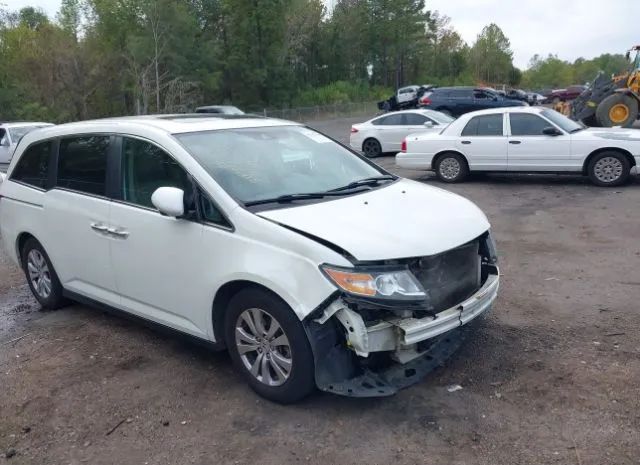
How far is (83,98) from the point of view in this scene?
1517 inches

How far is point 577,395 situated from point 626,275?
2.81m

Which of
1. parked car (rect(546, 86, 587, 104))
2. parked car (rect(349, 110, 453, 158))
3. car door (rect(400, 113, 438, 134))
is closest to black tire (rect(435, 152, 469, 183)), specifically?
parked car (rect(349, 110, 453, 158))

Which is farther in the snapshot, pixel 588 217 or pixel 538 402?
pixel 588 217

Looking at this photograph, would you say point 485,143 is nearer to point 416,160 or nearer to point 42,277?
point 416,160

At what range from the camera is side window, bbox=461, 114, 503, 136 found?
1209 centimetres

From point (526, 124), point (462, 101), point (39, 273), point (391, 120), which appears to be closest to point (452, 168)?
point (526, 124)

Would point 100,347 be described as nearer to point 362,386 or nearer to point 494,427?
point 362,386

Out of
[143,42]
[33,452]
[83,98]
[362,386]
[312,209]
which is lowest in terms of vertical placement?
[33,452]

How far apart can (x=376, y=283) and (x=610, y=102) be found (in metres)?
18.4

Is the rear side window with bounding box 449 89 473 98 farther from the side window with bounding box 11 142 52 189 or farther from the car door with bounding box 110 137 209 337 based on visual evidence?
the car door with bounding box 110 137 209 337

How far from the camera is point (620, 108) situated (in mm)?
19219

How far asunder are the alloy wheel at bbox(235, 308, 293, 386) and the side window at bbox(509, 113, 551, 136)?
9180mm

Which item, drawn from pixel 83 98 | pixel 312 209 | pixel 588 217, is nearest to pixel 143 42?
pixel 83 98

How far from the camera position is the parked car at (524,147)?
36.3 ft
